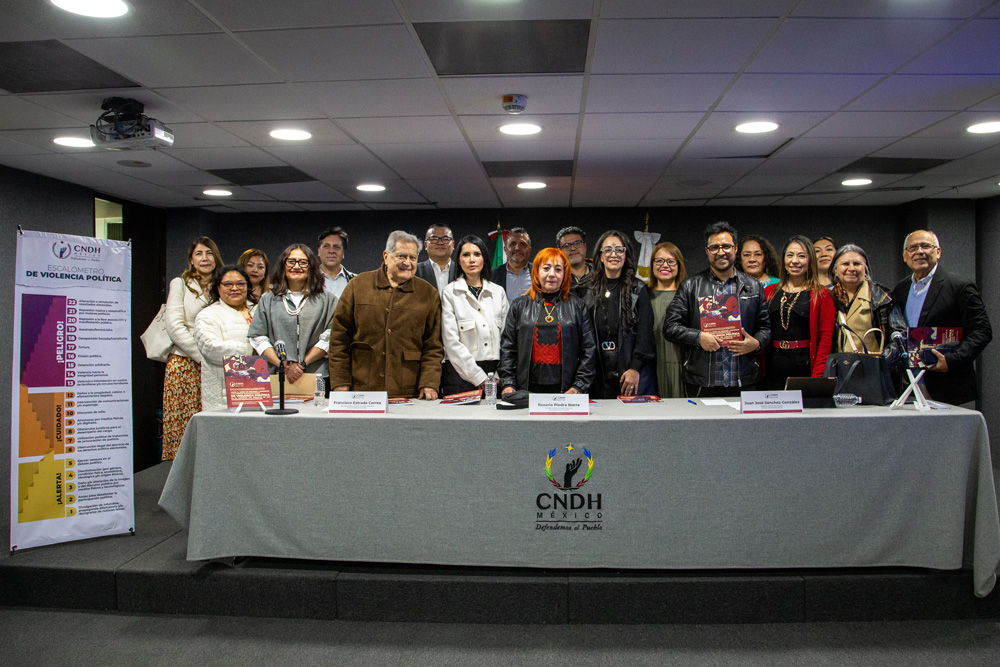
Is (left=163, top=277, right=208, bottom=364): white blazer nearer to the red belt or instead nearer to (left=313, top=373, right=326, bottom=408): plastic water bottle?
(left=313, top=373, right=326, bottom=408): plastic water bottle

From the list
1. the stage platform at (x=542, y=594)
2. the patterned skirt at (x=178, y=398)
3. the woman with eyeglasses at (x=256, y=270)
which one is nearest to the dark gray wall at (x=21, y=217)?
the patterned skirt at (x=178, y=398)

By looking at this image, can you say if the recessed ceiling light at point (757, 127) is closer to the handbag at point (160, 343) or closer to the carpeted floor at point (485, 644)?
the carpeted floor at point (485, 644)

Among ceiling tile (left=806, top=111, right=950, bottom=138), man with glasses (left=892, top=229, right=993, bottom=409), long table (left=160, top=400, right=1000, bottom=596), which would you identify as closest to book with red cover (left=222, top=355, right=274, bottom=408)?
long table (left=160, top=400, right=1000, bottom=596)

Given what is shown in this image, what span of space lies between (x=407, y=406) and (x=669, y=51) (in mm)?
1876

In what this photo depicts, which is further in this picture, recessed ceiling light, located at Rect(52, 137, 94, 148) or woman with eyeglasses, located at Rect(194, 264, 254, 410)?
recessed ceiling light, located at Rect(52, 137, 94, 148)

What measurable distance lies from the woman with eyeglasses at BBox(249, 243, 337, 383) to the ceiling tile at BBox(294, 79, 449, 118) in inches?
31.6

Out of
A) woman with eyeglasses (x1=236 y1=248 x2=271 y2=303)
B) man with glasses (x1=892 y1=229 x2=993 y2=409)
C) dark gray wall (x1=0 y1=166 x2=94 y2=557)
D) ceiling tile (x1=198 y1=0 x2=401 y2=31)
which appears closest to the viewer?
ceiling tile (x1=198 y1=0 x2=401 y2=31)

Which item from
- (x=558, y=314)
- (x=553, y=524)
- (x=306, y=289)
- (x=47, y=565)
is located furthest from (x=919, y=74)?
(x=47, y=565)

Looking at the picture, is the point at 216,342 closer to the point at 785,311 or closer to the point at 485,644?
the point at 485,644

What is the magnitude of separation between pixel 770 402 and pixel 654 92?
5.63ft

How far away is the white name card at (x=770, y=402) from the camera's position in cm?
222

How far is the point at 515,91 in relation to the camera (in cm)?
304

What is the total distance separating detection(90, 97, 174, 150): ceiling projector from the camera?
3.15 metres

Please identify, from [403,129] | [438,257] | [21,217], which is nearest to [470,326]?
[438,257]
